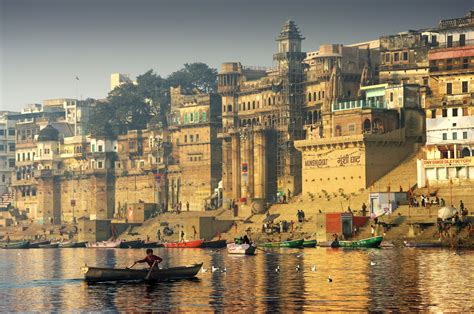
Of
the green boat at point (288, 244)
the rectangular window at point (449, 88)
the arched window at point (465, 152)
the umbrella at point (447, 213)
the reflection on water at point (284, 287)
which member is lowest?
the reflection on water at point (284, 287)

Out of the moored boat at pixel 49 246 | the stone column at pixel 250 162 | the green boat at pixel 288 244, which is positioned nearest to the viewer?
the green boat at pixel 288 244

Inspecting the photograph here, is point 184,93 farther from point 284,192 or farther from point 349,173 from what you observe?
point 349,173

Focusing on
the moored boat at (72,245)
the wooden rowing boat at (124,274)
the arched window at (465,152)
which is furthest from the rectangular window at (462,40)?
the wooden rowing boat at (124,274)

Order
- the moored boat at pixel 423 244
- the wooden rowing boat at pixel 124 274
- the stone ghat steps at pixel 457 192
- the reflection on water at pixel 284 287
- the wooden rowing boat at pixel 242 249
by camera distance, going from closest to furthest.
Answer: the reflection on water at pixel 284 287 < the wooden rowing boat at pixel 124 274 < the wooden rowing boat at pixel 242 249 < the moored boat at pixel 423 244 < the stone ghat steps at pixel 457 192

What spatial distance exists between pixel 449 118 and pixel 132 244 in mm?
35556

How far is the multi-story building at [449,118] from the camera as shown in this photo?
101875mm

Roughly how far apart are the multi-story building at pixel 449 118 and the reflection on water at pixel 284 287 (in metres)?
16.1

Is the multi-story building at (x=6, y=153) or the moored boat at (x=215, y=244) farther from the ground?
the multi-story building at (x=6, y=153)

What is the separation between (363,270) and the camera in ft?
234

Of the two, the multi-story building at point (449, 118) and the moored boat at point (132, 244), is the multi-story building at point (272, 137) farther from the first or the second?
the multi-story building at point (449, 118)

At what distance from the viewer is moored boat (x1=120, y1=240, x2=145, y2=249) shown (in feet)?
404

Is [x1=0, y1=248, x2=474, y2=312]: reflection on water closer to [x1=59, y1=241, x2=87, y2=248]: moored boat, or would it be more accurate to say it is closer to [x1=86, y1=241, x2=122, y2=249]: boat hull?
[x1=86, y1=241, x2=122, y2=249]: boat hull

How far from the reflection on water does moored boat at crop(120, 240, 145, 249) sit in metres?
35.5

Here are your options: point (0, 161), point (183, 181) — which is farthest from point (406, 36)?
point (0, 161)
